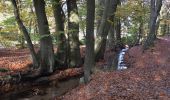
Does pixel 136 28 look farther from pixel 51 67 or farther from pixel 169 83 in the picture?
pixel 169 83

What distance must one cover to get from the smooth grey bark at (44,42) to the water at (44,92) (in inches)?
56.1

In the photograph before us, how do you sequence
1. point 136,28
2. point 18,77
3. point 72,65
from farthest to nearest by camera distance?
1. point 136,28
2. point 72,65
3. point 18,77

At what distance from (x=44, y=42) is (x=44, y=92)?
433cm

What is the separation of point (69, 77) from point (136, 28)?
33782mm

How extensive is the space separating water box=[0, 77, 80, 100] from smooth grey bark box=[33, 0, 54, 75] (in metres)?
1.42

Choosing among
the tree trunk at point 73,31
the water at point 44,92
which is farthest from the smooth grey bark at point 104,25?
the water at point 44,92

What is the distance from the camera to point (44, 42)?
19688mm

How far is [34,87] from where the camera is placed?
17281 mm

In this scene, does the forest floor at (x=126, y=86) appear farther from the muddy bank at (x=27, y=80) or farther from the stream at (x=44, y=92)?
the stream at (x=44, y=92)

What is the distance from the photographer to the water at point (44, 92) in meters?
15.3

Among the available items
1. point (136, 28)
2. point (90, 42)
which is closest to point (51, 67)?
point (90, 42)

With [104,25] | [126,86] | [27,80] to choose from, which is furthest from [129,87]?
[104,25]

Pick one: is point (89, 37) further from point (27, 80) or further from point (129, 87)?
point (27, 80)

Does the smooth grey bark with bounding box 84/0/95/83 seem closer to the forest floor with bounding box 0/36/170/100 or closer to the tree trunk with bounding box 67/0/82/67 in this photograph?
the forest floor with bounding box 0/36/170/100
